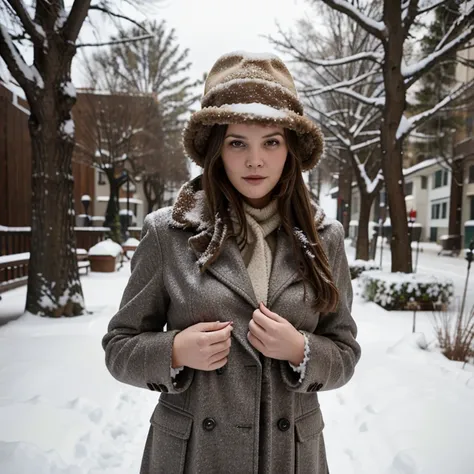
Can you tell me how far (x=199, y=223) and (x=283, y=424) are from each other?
2.69 feet

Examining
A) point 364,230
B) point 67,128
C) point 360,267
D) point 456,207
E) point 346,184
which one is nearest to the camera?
point 67,128

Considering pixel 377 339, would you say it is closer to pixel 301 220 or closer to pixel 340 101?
pixel 301 220

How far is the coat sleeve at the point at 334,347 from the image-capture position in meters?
1.41

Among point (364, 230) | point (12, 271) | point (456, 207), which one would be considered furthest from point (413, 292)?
point (456, 207)

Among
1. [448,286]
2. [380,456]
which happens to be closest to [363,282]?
[448,286]

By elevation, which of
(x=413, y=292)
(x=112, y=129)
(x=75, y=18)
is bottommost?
(x=413, y=292)

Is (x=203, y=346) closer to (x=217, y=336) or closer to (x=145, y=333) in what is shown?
(x=217, y=336)

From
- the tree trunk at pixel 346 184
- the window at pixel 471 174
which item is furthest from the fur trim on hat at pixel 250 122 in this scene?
the window at pixel 471 174

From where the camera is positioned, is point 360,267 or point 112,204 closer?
point 360,267

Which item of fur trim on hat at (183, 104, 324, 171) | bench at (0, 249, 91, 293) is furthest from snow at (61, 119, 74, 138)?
fur trim on hat at (183, 104, 324, 171)

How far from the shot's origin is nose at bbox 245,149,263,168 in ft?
4.85

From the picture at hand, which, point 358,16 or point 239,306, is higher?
point 358,16

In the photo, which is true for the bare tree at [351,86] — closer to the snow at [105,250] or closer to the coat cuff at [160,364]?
the snow at [105,250]

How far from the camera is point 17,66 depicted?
20.9ft
